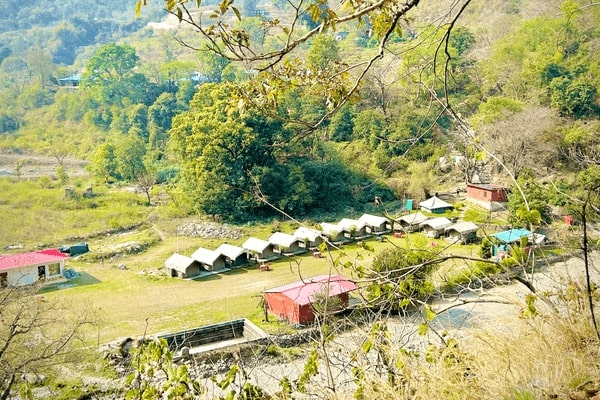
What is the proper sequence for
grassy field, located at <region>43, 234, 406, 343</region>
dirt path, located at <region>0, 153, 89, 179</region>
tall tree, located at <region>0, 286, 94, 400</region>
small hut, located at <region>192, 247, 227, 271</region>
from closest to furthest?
1. tall tree, located at <region>0, 286, 94, 400</region>
2. grassy field, located at <region>43, 234, 406, 343</region>
3. small hut, located at <region>192, 247, 227, 271</region>
4. dirt path, located at <region>0, 153, 89, 179</region>

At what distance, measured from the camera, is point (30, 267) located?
39.7 ft

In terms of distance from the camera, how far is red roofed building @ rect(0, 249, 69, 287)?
1198cm

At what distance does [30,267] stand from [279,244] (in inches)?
215

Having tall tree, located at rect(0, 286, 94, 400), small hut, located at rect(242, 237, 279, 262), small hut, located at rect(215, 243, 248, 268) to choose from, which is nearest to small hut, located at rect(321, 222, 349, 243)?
small hut, located at rect(242, 237, 279, 262)

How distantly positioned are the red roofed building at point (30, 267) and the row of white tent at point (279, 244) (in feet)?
7.66

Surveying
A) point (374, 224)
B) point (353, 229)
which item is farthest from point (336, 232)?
point (374, 224)

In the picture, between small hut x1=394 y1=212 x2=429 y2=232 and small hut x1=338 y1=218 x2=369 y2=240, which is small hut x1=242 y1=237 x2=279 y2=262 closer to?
small hut x1=338 y1=218 x2=369 y2=240

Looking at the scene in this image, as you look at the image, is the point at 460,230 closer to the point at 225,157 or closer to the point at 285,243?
the point at 285,243

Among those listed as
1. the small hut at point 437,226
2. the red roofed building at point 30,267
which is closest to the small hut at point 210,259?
the red roofed building at point 30,267

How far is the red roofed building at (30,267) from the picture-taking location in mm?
11984

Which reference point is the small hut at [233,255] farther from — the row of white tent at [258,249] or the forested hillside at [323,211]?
the forested hillside at [323,211]

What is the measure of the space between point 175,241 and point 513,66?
14838 millimetres

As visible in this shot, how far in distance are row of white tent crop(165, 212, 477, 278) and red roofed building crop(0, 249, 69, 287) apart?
2334mm

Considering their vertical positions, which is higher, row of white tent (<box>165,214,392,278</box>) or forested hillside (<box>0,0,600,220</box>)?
forested hillside (<box>0,0,600,220</box>)
